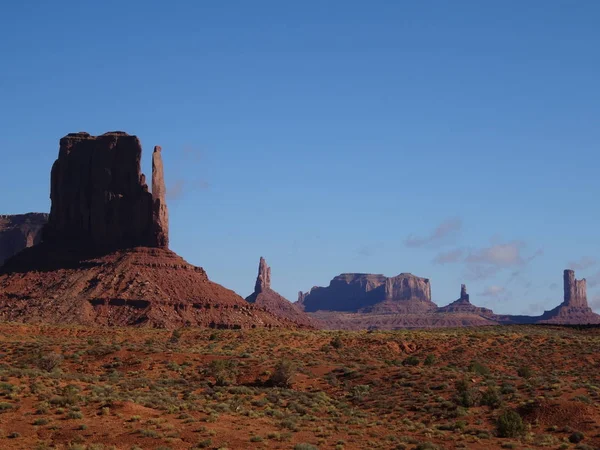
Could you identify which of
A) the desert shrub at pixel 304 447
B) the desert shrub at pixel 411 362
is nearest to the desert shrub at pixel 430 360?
the desert shrub at pixel 411 362

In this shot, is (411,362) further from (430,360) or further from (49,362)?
(49,362)

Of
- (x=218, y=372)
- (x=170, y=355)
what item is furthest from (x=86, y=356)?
(x=218, y=372)

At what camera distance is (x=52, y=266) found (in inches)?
4269

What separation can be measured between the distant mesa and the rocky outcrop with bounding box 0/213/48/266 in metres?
53.7

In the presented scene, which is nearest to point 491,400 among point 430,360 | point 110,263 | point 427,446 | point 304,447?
point 427,446

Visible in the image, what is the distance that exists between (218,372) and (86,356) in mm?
10962

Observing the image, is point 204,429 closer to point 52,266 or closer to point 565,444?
point 565,444

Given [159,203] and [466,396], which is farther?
[159,203]

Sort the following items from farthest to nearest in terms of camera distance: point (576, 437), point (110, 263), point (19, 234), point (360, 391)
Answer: point (19, 234)
point (110, 263)
point (360, 391)
point (576, 437)

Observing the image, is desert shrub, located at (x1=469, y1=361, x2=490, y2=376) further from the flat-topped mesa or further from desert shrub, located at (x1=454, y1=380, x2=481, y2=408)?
the flat-topped mesa

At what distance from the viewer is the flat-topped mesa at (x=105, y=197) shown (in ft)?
376

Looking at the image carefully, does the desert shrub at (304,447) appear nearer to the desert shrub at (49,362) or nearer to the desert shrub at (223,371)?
the desert shrub at (223,371)

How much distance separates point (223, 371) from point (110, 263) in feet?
200

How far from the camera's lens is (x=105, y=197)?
11544 cm
